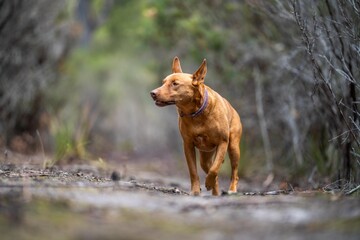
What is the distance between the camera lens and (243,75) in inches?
563

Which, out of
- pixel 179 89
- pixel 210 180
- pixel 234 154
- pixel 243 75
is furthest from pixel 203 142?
pixel 243 75

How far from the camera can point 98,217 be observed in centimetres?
444

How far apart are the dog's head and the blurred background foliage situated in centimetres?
137

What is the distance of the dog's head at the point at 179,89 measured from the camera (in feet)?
23.2

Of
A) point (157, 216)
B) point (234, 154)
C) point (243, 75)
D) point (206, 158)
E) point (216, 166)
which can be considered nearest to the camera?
point (157, 216)

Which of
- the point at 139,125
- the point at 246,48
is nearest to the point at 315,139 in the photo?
the point at 246,48

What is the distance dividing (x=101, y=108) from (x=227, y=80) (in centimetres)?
803

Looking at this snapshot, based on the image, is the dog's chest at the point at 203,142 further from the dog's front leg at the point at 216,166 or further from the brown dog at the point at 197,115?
the dog's front leg at the point at 216,166

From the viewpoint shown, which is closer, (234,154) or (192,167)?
(192,167)

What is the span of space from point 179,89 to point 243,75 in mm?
7360

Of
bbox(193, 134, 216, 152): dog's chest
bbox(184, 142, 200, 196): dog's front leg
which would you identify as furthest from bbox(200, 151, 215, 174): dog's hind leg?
bbox(184, 142, 200, 196): dog's front leg

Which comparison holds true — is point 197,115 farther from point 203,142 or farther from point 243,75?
point 243,75

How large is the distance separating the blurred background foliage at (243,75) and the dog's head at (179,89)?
1.37m

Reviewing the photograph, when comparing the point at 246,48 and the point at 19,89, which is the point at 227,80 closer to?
the point at 246,48
